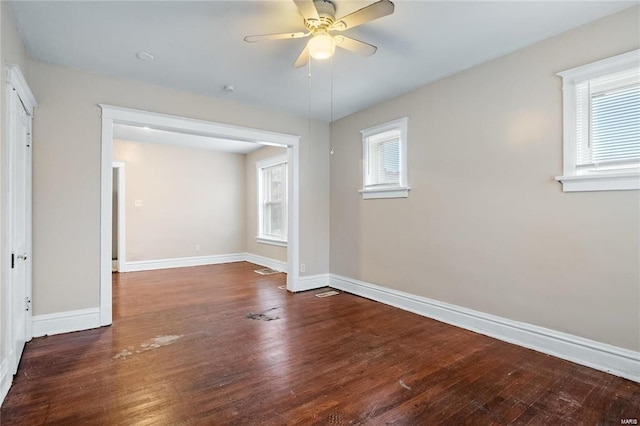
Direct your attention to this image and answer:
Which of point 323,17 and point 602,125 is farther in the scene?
point 602,125

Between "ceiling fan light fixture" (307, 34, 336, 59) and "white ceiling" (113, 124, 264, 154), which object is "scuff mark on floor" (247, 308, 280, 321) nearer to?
"ceiling fan light fixture" (307, 34, 336, 59)

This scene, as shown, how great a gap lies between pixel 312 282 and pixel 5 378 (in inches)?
138

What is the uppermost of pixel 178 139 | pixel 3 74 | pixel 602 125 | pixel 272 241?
pixel 178 139

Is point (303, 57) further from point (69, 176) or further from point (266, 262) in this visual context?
point (266, 262)

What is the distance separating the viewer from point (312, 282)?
496 cm

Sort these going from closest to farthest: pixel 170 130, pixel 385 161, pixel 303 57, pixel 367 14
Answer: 1. pixel 367 14
2. pixel 303 57
3. pixel 170 130
4. pixel 385 161

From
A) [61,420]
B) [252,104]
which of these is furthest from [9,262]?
[252,104]

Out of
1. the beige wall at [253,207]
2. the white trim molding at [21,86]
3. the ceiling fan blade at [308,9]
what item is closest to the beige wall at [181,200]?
the beige wall at [253,207]

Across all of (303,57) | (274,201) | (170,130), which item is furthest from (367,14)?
(274,201)

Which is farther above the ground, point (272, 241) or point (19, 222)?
point (19, 222)

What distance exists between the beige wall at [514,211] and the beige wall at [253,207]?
319 cm

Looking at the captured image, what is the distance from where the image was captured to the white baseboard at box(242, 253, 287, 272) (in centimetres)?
636

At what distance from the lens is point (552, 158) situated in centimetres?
266

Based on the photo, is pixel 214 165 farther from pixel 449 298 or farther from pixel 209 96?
pixel 449 298
